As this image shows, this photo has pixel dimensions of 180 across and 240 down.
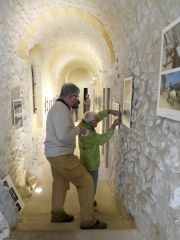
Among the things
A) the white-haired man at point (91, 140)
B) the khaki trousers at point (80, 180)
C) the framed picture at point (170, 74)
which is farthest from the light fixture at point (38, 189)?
the framed picture at point (170, 74)

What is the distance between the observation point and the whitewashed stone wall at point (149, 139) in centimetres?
121

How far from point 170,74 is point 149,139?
573 mm

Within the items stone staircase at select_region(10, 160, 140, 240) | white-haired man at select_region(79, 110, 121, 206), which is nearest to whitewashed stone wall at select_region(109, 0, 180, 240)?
stone staircase at select_region(10, 160, 140, 240)

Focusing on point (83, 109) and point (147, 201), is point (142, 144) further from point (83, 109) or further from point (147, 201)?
point (83, 109)

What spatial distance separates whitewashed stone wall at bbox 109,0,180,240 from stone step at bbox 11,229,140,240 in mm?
134

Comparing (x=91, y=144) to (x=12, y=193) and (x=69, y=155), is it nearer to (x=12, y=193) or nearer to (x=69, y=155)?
(x=69, y=155)

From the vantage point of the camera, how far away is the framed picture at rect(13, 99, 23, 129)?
2.94 meters

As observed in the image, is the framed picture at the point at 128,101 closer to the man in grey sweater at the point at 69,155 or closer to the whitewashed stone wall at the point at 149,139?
the whitewashed stone wall at the point at 149,139

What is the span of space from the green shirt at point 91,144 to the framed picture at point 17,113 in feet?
3.57

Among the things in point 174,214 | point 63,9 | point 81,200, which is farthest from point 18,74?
point 174,214

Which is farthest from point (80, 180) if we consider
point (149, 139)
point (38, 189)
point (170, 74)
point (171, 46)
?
point (38, 189)

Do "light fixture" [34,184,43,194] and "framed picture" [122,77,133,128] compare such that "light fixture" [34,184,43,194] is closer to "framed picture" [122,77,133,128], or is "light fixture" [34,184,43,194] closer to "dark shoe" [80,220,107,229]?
"dark shoe" [80,220,107,229]

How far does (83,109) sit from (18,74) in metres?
8.94

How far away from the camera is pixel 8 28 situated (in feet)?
8.46
